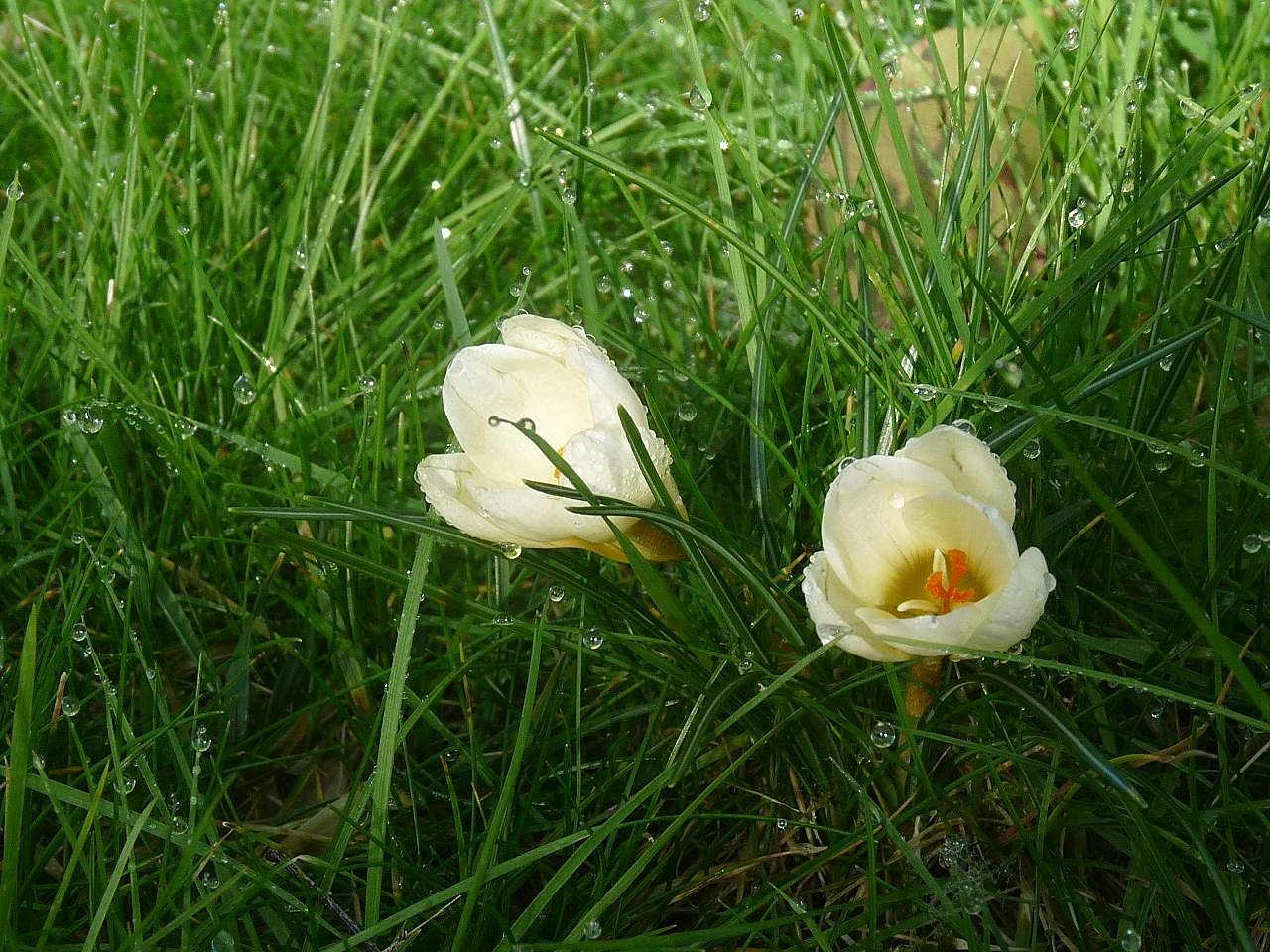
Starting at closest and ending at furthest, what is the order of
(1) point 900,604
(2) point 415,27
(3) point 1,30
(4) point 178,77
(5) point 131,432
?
(1) point 900,604 < (5) point 131,432 < (4) point 178,77 < (2) point 415,27 < (3) point 1,30

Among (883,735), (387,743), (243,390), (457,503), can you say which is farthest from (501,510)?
(243,390)

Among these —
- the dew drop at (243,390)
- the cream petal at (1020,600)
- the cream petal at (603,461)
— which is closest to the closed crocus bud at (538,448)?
the cream petal at (603,461)

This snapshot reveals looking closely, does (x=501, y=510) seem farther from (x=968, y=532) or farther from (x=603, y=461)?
(x=968, y=532)

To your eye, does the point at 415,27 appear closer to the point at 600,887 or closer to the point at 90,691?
the point at 90,691

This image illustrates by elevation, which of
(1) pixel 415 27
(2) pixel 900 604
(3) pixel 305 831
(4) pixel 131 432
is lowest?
(3) pixel 305 831

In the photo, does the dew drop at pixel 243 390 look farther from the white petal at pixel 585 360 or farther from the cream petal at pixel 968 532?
the cream petal at pixel 968 532

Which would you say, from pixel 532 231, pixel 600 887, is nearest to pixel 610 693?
pixel 600 887

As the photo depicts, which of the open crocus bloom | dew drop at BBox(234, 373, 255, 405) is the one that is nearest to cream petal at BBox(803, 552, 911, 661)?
the open crocus bloom

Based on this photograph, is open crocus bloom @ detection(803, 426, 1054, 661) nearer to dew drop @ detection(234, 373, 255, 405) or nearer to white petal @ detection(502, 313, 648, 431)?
white petal @ detection(502, 313, 648, 431)
